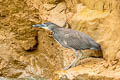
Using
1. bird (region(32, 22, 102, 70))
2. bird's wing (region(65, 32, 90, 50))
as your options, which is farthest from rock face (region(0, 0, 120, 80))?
bird's wing (region(65, 32, 90, 50))

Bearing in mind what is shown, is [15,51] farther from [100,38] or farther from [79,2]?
[100,38]

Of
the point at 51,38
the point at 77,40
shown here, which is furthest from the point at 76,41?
the point at 51,38

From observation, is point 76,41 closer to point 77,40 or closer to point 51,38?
point 77,40

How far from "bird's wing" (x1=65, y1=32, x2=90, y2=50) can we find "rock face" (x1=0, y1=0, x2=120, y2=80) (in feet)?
1.03

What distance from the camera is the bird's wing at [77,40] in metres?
5.78

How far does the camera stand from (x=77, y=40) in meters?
5.88

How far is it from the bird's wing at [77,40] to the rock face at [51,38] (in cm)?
31

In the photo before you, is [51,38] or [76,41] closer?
[76,41]

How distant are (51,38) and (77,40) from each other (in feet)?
5.57

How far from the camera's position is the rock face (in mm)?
5527

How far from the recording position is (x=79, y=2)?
21.9ft

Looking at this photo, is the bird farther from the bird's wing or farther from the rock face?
the rock face

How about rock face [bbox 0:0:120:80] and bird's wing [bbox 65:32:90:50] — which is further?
bird's wing [bbox 65:32:90:50]

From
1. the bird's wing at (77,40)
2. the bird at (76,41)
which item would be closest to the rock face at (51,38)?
the bird at (76,41)
